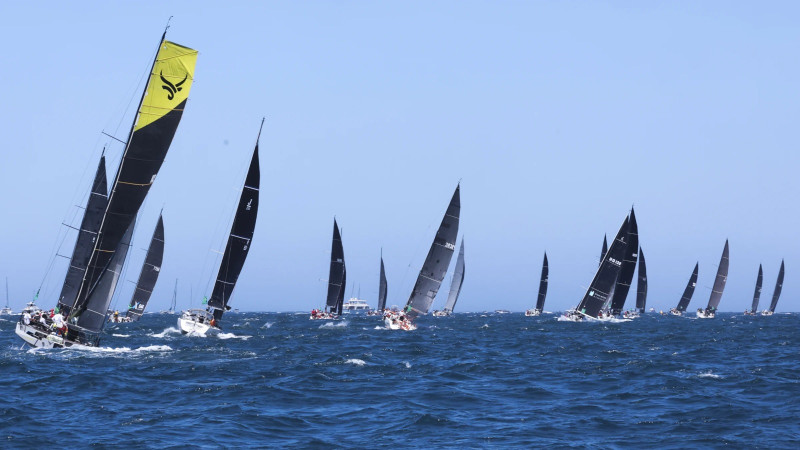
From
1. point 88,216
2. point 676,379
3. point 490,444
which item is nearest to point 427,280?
point 88,216

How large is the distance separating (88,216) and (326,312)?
54.1m

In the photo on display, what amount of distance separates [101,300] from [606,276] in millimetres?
57723

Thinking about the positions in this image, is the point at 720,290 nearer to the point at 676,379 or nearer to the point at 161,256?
the point at 161,256

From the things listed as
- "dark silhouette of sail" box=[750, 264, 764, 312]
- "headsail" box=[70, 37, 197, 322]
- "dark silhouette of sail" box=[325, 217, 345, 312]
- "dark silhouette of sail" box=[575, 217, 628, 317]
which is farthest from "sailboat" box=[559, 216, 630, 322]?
"dark silhouette of sail" box=[750, 264, 764, 312]

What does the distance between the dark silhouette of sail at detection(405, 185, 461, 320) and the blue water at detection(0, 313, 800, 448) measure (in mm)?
21912

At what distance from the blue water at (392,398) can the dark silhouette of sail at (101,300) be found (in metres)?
1.42

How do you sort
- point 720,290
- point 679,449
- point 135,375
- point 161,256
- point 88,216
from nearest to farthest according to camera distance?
point 679,449 → point 135,375 → point 88,216 → point 161,256 → point 720,290

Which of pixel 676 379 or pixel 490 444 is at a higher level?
pixel 676 379

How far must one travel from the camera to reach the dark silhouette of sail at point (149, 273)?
7969 cm

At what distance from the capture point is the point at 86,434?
21578 mm

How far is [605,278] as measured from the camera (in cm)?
8625

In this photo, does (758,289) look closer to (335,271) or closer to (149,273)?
(335,271)

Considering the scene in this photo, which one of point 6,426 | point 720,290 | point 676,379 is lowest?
point 6,426

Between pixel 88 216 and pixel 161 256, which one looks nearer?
pixel 88 216
